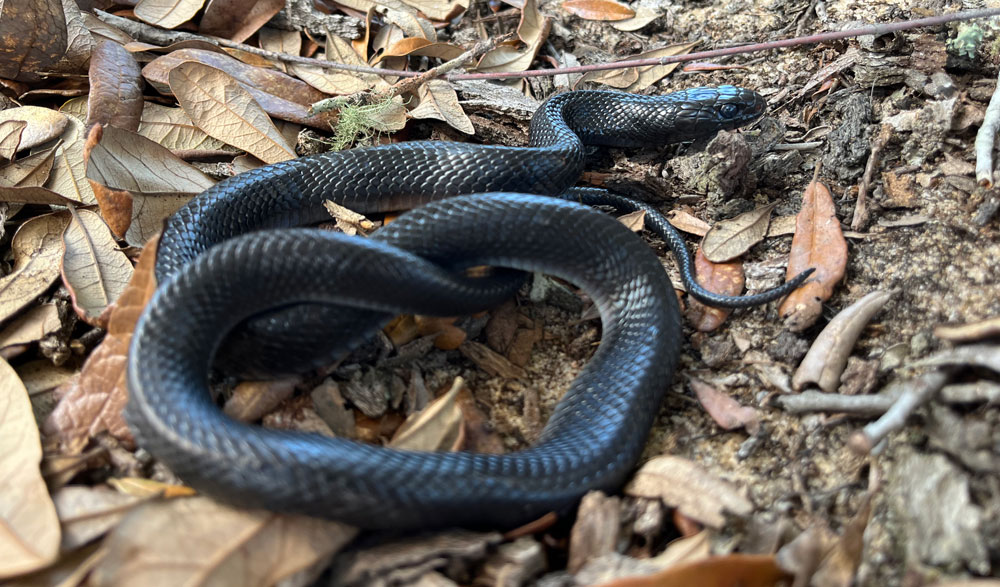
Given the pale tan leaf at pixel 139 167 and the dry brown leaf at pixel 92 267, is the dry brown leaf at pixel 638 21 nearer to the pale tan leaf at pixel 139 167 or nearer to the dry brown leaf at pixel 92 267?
the pale tan leaf at pixel 139 167

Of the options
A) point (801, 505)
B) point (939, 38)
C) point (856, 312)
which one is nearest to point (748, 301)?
point (856, 312)

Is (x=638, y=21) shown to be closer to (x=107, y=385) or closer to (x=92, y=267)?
(x=92, y=267)

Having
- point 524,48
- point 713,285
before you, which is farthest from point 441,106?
point 713,285

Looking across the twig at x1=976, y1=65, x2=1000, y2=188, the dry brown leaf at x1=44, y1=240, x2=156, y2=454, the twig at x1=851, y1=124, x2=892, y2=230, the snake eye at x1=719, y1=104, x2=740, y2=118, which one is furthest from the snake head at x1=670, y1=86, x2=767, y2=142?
the dry brown leaf at x1=44, y1=240, x2=156, y2=454

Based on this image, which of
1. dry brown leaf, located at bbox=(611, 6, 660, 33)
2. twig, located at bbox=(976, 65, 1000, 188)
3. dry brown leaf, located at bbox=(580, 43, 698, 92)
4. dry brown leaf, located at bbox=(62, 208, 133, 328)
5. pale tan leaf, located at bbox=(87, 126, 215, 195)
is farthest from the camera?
dry brown leaf, located at bbox=(611, 6, 660, 33)

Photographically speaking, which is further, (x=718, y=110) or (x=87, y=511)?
(x=718, y=110)

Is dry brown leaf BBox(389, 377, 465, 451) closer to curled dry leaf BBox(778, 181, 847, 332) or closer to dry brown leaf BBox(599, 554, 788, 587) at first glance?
dry brown leaf BBox(599, 554, 788, 587)
